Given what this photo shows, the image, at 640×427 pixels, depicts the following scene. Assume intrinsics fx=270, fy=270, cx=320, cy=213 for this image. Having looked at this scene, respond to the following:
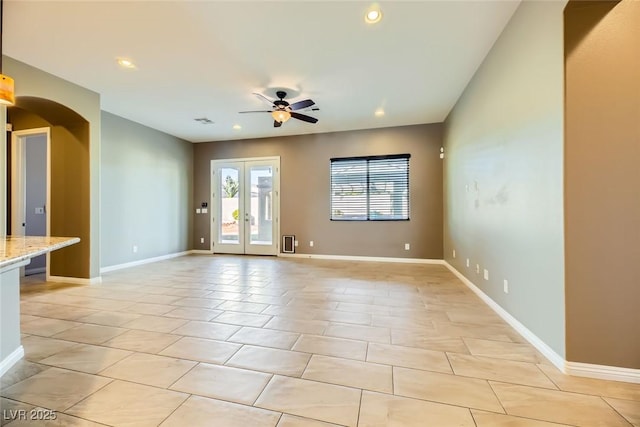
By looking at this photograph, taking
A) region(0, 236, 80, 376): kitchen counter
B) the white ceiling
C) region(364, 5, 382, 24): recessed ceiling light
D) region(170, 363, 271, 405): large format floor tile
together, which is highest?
the white ceiling

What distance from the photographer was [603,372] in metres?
1.83

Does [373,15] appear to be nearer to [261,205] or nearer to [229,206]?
[261,205]

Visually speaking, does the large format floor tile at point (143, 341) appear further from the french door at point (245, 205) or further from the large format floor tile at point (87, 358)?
the french door at point (245, 205)

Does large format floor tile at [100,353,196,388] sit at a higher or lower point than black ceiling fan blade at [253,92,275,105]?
lower

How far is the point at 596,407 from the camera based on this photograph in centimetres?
156

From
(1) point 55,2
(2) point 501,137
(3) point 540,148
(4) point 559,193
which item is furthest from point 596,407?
(1) point 55,2

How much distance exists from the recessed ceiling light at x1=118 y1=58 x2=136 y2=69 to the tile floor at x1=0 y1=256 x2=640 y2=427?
3038mm

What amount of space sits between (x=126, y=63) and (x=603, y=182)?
499 cm

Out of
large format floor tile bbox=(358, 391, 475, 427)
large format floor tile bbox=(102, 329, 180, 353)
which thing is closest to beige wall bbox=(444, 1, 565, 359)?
large format floor tile bbox=(358, 391, 475, 427)

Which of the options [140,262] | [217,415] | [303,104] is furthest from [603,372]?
[140,262]

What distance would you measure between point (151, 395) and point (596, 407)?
104 inches

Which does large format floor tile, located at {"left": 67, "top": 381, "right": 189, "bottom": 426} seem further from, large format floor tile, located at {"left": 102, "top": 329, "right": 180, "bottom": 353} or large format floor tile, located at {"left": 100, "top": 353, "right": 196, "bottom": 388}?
large format floor tile, located at {"left": 102, "top": 329, "right": 180, "bottom": 353}

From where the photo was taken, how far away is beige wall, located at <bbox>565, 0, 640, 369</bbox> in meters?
1.80

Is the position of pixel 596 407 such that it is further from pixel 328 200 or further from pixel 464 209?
pixel 328 200
